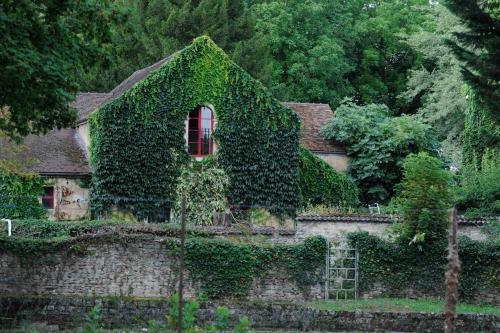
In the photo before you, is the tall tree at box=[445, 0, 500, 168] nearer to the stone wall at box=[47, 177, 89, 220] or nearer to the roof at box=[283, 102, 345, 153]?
the roof at box=[283, 102, 345, 153]

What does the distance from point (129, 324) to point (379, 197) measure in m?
21.3

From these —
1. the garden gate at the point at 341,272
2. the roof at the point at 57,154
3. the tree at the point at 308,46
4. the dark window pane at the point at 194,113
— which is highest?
the tree at the point at 308,46

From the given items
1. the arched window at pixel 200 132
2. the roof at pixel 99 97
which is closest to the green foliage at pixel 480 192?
the arched window at pixel 200 132

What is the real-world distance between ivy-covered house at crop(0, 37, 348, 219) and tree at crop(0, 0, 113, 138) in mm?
16408

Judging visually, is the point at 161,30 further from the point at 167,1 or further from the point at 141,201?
the point at 141,201

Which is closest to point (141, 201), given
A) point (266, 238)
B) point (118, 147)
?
point (118, 147)

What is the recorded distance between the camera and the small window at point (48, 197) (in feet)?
126

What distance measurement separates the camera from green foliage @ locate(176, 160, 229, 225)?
3854 centimetres

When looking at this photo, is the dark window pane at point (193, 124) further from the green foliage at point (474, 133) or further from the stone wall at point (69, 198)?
the green foliage at point (474, 133)

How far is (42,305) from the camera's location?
25078 mm

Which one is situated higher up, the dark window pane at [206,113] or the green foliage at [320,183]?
the dark window pane at [206,113]

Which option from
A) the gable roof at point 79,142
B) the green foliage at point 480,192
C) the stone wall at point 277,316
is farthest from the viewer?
the gable roof at point 79,142

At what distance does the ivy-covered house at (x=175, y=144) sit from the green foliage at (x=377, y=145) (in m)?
4.84

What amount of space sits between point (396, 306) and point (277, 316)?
4.08 meters
